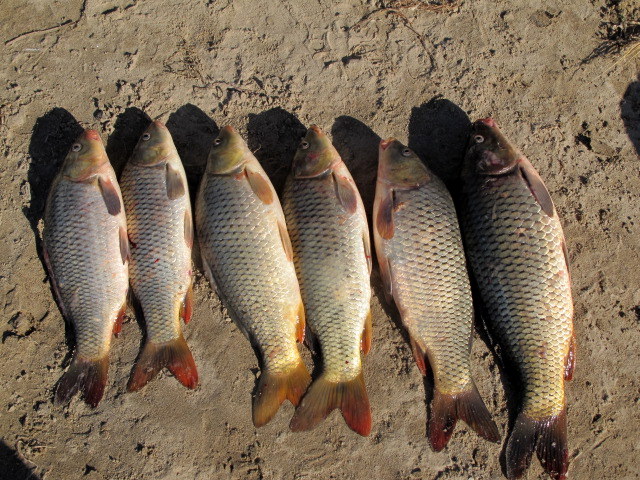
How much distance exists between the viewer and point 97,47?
137 inches

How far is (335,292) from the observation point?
115 inches

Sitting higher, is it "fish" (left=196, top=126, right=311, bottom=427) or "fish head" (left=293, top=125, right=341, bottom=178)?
"fish head" (left=293, top=125, right=341, bottom=178)

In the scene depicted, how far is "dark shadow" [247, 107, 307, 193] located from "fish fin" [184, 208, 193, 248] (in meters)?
0.64

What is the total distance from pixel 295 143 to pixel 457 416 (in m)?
2.10

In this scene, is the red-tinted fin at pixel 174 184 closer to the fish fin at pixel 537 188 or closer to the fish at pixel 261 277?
the fish at pixel 261 277

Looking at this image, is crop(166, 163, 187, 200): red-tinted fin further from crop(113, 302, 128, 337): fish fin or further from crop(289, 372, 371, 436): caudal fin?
crop(289, 372, 371, 436): caudal fin

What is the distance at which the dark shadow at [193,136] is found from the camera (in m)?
3.42

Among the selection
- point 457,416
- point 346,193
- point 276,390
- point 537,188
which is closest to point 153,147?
point 346,193

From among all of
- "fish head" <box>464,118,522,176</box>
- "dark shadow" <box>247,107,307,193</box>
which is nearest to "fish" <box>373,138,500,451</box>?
"fish head" <box>464,118,522,176</box>

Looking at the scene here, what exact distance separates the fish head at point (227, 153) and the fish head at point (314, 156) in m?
0.35

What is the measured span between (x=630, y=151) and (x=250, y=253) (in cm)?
278

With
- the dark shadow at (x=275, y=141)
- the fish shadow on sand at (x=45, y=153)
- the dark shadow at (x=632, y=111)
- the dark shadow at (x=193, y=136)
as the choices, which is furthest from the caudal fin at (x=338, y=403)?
the dark shadow at (x=632, y=111)

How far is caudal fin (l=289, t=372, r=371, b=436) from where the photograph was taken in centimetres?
290

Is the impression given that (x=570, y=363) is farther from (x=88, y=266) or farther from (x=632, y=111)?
(x=88, y=266)
